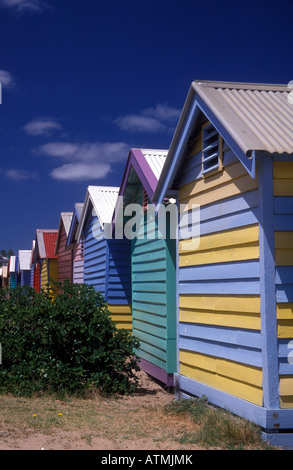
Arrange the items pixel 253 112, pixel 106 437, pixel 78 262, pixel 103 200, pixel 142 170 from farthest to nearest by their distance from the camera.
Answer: pixel 78 262 → pixel 103 200 → pixel 142 170 → pixel 253 112 → pixel 106 437

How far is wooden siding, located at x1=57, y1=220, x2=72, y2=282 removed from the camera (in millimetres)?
21406

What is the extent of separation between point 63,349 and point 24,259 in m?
30.3

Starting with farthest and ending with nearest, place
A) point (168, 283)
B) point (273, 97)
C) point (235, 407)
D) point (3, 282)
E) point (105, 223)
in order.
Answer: point (3, 282), point (105, 223), point (168, 283), point (273, 97), point (235, 407)

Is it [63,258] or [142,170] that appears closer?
[142,170]

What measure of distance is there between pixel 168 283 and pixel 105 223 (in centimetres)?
431

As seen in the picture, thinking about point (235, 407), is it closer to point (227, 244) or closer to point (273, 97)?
point (227, 244)

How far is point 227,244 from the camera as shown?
6461mm

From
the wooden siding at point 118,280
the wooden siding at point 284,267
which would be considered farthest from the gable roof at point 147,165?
the wooden siding at point 284,267

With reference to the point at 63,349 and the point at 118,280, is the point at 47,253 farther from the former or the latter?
the point at 63,349

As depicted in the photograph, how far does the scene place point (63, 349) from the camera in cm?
891

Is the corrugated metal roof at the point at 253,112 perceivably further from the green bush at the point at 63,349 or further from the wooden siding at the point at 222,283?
the green bush at the point at 63,349

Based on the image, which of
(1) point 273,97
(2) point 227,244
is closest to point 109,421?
(2) point 227,244

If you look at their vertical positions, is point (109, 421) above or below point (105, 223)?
below

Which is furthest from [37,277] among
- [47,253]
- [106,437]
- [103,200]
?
[106,437]
